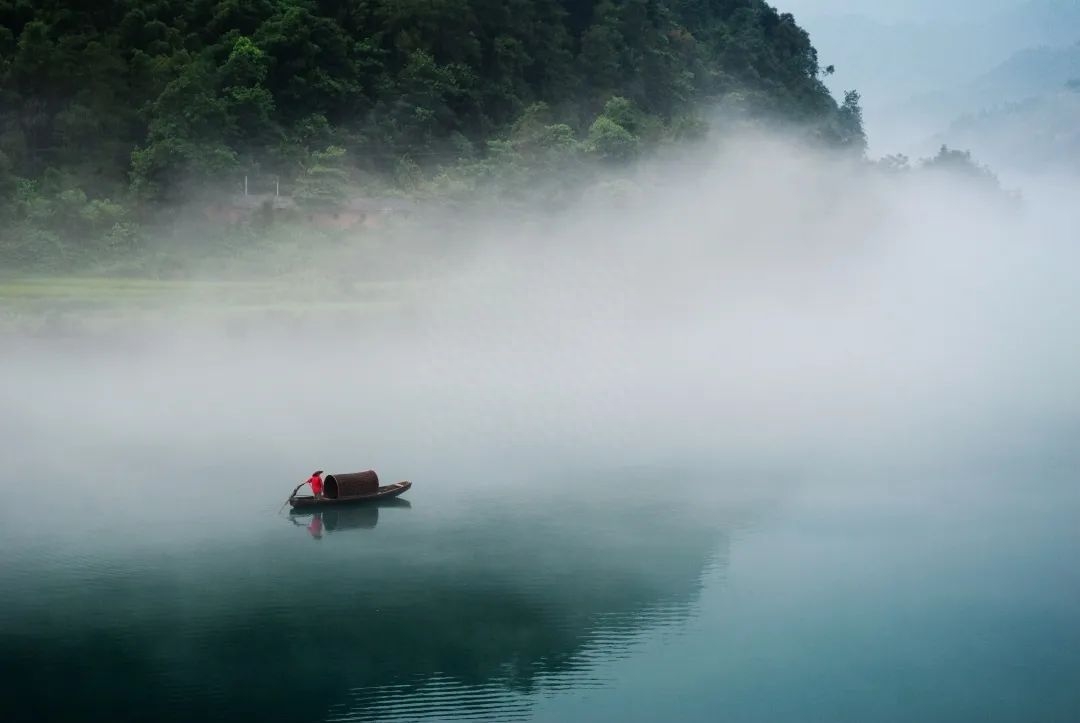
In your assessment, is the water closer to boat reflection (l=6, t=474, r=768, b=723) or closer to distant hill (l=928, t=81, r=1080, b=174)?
boat reflection (l=6, t=474, r=768, b=723)

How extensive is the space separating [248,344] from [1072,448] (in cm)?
1389

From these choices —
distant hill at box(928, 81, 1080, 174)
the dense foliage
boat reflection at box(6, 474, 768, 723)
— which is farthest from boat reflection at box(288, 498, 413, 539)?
distant hill at box(928, 81, 1080, 174)

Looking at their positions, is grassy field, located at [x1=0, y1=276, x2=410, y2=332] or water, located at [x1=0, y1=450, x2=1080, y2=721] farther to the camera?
grassy field, located at [x1=0, y1=276, x2=410, y2=332]

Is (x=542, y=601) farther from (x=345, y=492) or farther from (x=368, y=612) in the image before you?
(x=345, y=492)

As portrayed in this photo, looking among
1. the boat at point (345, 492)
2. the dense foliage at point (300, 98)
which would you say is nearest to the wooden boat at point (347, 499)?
the boat at point (345, 492)

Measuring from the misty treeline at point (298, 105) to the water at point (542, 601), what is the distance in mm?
14460

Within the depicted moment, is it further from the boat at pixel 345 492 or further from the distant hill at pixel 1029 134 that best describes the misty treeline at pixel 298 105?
the distant hill at pixel 1029 134

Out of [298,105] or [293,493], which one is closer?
[293,493]

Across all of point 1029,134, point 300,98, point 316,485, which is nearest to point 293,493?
point 316,485

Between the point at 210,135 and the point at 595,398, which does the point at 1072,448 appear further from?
the point at 210,135

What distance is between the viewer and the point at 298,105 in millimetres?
33062

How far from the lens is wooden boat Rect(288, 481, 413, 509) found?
547 inches

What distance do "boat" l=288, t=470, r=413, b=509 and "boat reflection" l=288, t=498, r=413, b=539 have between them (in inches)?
3.3

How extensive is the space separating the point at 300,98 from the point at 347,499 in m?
21.0
